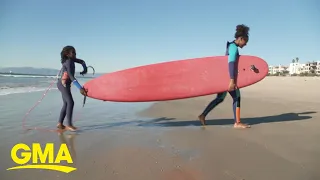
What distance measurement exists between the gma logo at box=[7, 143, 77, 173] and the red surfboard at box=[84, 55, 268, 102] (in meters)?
1.68

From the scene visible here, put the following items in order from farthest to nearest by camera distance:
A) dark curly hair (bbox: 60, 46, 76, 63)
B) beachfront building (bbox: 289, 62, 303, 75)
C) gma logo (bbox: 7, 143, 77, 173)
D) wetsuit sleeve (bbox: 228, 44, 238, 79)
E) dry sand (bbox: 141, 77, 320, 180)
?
1. beachfront building (bbox: 289, 62, 303, 75)
2. dark curly hair (bbox: 60, 46, 76, 63)
3. wetsuit sleeve (bbox: 228, 44, 238, 79)
4. gma logo (bbox: 7, 143, 77, 173)
5. dry sand (bbox: 141, 77, 320, 180)

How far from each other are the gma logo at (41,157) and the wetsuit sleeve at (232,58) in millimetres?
2819

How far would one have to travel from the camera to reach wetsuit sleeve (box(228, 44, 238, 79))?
4367mm

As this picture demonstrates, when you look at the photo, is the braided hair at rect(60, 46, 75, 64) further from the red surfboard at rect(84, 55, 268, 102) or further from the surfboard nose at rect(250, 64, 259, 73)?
the surfboard nose at rect(250, 64, 259, 73)

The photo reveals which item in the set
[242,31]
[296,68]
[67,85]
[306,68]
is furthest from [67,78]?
[296,68]

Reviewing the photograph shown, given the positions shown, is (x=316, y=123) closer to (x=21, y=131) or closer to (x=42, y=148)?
(x=42, y=148)

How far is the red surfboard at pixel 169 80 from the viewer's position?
4.84 m

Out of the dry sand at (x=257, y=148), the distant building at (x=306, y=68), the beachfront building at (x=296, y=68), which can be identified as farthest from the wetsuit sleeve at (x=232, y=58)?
the beachfront building at (x=296, y=68)

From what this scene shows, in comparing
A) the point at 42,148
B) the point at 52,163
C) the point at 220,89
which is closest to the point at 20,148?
the point at 42,148

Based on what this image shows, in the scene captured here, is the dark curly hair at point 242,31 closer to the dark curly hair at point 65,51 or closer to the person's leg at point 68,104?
the dark curly hair at point 65,51

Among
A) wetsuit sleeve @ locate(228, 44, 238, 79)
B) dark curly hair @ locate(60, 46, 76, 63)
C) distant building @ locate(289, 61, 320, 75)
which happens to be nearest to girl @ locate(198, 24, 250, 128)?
wetsuit sleeve @ locate(228, 44, 238, 79)

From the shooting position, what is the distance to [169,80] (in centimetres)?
491

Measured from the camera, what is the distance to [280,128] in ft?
14.3

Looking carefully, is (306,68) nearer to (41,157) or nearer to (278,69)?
(278,69)
